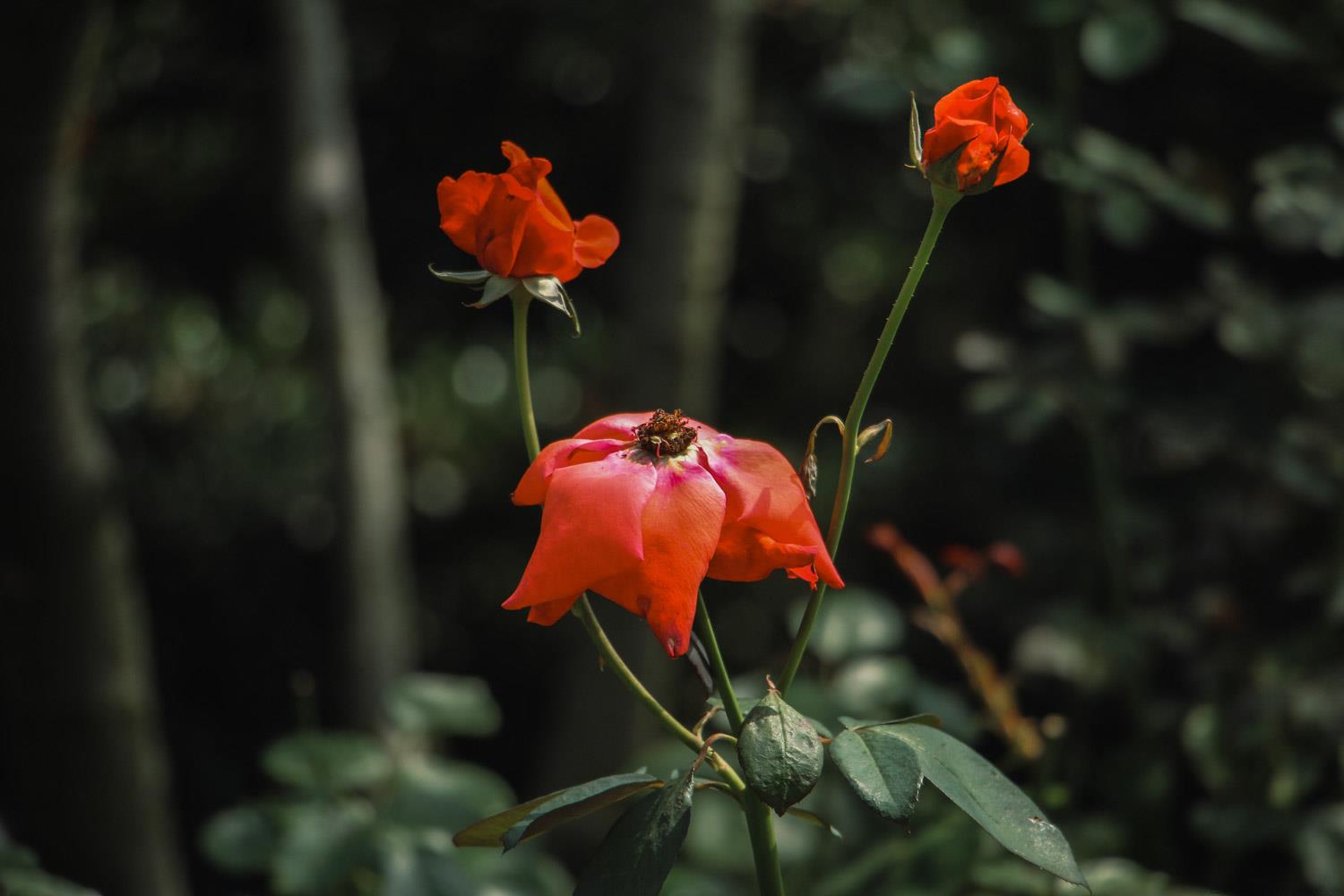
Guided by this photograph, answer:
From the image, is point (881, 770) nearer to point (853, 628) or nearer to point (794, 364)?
point (853, 628)

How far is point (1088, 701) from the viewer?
1138 millimetres

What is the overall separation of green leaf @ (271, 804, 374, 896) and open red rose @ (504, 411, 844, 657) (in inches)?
15.9

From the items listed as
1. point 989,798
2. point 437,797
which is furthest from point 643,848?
point 437,797

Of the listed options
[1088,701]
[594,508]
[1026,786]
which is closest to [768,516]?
[594,508]

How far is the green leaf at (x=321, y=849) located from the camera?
77 centimetres

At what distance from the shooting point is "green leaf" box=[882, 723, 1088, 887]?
1.47 feet

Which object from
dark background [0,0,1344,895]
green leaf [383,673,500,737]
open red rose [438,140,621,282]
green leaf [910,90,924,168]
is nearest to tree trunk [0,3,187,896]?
dark background [0,0,1344,895]

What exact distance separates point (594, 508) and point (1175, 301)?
1121 millimetres

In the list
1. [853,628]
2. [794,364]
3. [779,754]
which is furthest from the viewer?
[794,364]

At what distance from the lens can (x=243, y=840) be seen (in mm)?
868

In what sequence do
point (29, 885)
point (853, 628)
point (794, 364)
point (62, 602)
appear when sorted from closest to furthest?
1. point (29, 885)
2. point (853, 628)
3. point (62, 602)
4. point (794, 364)

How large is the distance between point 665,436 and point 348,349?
1.24m

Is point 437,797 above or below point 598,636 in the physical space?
below

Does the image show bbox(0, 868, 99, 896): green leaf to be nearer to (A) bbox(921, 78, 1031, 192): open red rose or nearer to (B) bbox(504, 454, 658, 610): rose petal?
Result: (B) bbox(504, 454, 658, 610): rose petal
